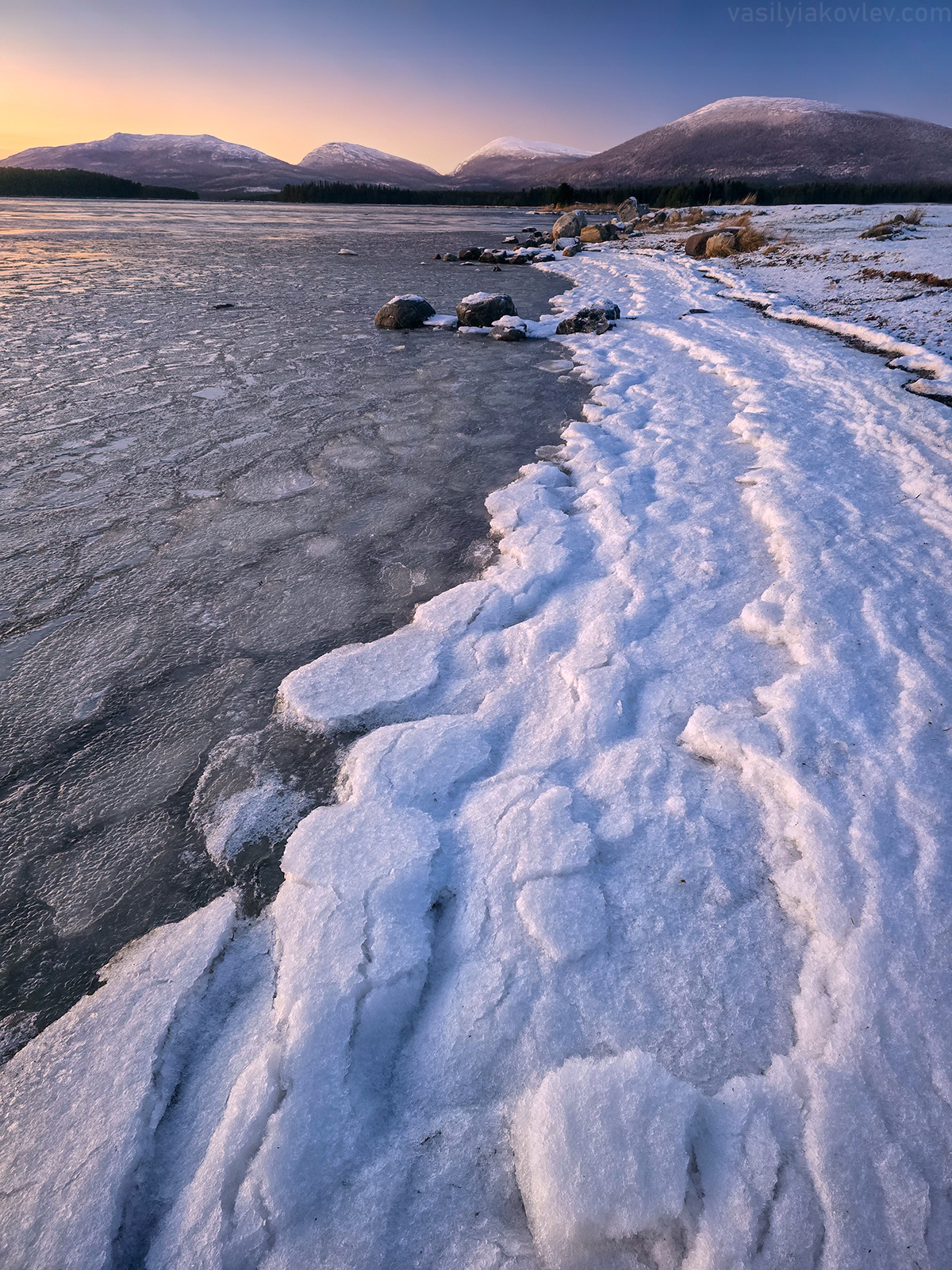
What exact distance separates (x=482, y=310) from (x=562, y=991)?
6202 millimetres

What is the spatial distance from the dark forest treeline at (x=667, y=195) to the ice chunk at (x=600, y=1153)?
2947 cm

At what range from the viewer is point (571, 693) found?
162cm

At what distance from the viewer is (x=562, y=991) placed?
3.34ft

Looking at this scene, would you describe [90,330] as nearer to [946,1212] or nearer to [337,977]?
[337,977]

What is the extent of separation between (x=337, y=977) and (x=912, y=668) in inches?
65.3

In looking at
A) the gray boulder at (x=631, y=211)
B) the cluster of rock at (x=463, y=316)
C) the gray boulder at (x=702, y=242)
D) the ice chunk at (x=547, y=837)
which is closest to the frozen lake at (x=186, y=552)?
the cluster of rock at (x=463, y=316)

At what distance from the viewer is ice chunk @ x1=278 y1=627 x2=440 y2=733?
5.15 ft

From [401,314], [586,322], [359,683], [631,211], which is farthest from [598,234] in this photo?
[359,683]

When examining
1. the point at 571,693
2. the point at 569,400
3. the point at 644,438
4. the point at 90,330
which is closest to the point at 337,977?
the point at 571,693

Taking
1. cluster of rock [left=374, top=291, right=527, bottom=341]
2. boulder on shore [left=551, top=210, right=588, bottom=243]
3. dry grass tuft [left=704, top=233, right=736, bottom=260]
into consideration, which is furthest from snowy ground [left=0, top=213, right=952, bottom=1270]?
boulder on shore [left=551, top=210, right=588, bottom=243]

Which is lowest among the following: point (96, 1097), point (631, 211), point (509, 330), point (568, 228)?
point (96, 1097)

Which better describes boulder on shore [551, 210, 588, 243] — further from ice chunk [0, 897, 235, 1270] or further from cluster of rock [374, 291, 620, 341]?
ice chunk [0, 897, 235, 1270]

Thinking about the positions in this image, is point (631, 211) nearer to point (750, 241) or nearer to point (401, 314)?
point (750, 241)

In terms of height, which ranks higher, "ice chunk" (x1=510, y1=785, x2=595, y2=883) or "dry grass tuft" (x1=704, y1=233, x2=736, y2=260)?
"dry grass tuft" (x1=704, y1=233, x2=736, y2=260)
